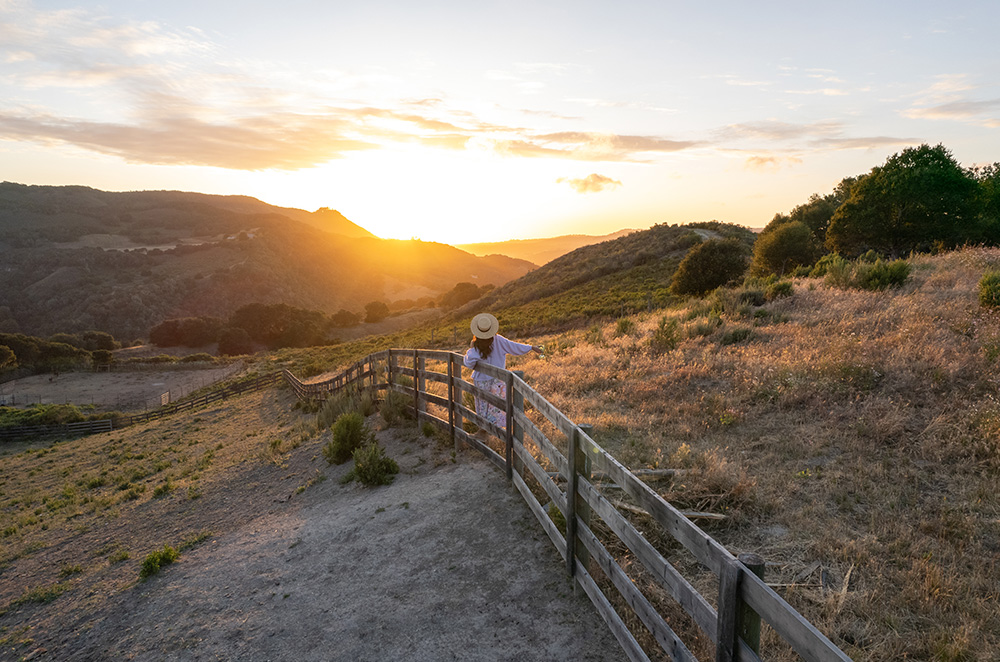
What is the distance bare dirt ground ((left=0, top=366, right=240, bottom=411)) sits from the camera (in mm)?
40875

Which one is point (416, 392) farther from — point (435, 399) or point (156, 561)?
point (156, 561)

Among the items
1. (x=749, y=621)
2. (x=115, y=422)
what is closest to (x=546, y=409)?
(x=749, y=621)

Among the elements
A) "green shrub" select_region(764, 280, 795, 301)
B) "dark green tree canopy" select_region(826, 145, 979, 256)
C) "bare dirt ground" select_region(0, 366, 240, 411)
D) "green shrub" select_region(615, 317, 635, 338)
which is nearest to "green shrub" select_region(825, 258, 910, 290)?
"green shrub" select_region(764, 280, 795, 301)

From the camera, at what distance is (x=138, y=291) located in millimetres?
99688

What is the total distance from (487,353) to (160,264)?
137m

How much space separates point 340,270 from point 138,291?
5364cm

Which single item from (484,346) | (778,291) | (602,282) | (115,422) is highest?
(778,291)

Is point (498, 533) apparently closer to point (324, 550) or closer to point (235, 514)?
point (324, 550)

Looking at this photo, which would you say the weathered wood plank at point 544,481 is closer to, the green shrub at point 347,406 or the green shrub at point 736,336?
the green shrub at point 347,406

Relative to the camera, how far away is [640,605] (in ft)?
11.6

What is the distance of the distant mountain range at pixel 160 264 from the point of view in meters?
96.8

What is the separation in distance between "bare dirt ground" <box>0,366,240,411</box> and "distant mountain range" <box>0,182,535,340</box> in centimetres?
4500

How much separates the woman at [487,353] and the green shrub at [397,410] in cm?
329

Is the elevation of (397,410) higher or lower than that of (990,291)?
lower
